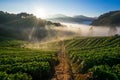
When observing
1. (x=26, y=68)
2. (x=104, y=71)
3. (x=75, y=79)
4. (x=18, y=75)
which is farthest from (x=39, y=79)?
(x=104, y=71)

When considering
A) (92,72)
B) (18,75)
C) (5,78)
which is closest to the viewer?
(5,78)

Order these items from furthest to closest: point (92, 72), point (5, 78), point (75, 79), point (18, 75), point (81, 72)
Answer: point (81, 72), point (75, 79), point (92, 72), point (18, 75), point (5, 78)

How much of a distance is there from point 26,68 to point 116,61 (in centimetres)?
1695

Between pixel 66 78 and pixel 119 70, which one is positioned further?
pixel 66 78

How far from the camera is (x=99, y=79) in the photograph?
37312 mm

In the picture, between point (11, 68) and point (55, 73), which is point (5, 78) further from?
point (55, 73)

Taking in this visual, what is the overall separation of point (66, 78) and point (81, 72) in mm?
5965

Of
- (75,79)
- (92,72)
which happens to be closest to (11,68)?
(75,79)

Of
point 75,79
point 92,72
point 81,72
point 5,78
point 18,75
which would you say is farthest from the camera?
point 81,72

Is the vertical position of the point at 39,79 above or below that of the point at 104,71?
below

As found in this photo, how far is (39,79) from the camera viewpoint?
44.8m

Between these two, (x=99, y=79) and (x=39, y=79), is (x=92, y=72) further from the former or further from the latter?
(x=39, y=79)

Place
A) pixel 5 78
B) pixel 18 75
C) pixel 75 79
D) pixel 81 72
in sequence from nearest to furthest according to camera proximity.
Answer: pixel 5 78 → pixel 18 75 → pixel 75 79 → pixel 81 72

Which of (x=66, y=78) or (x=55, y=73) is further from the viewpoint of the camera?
(x=55, y=73)
